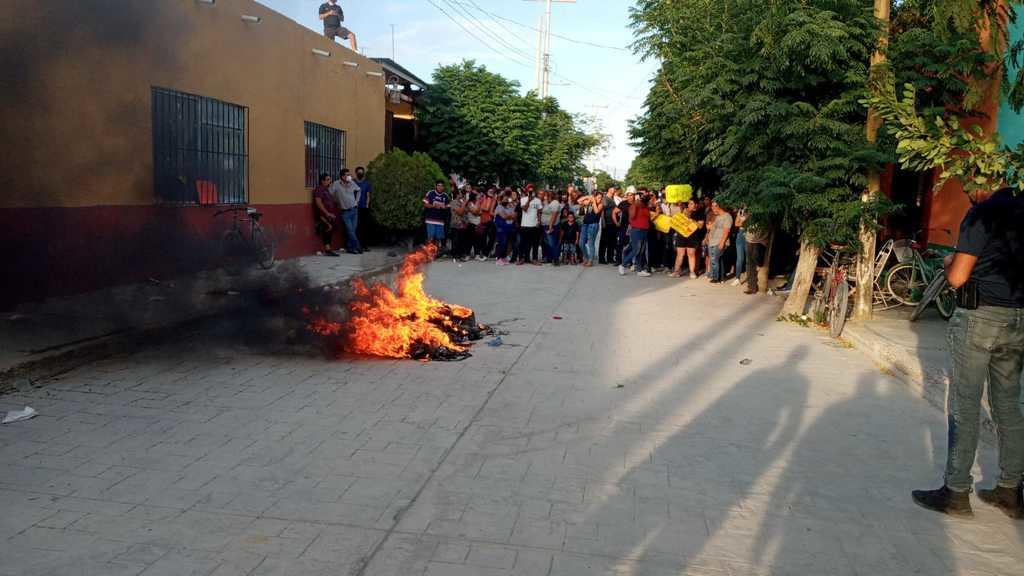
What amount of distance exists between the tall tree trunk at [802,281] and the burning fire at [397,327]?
211 inches

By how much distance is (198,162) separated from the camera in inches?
487

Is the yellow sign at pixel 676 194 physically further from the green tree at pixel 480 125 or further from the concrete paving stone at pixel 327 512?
the concrete paving stone at pixel 327 512

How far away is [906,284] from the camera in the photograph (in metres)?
11.5

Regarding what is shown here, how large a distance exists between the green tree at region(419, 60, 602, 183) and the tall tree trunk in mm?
19366

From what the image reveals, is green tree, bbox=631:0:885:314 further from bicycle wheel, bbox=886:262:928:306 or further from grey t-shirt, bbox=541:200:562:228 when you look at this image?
grey t-shirt, bbox=541:200:562:228

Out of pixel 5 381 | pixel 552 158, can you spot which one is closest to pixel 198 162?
pixel 5 381

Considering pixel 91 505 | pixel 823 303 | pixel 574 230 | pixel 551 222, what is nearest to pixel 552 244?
pixel 551 222

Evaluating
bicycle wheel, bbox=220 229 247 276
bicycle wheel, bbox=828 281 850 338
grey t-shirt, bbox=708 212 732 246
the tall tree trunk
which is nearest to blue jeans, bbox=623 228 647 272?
grey t-shirt, bbox=708 212 732 246

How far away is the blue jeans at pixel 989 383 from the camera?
436 cm

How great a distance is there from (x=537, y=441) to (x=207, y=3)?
400 inches

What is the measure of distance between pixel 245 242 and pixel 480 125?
18.1 m

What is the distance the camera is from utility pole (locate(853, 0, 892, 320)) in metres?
10.2

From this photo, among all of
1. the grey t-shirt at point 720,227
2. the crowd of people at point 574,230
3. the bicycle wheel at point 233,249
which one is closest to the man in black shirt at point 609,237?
the crowd of people at point 574,230

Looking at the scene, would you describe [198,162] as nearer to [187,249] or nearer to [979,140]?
[187,249]
